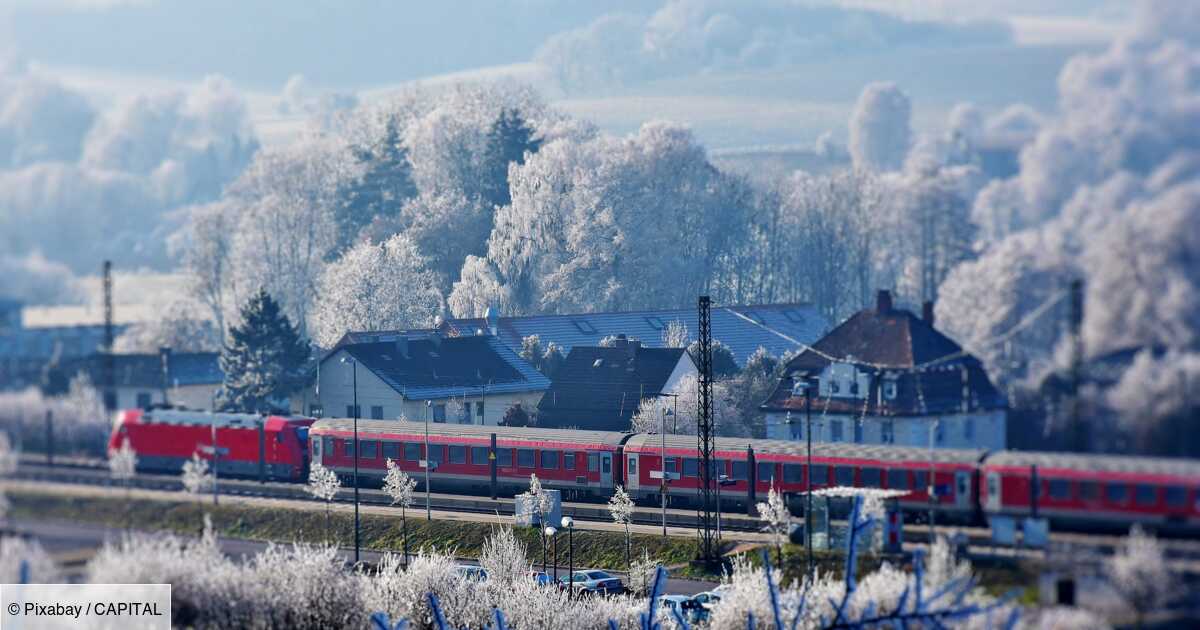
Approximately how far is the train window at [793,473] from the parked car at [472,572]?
2.93 meters

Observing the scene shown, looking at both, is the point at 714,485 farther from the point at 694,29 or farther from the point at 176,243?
the point at 176,243

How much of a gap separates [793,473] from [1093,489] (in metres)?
4.01

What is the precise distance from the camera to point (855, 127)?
14.2 meters

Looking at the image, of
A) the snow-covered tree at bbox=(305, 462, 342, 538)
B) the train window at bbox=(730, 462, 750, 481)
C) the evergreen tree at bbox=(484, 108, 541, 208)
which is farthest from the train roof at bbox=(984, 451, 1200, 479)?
the snow-covered tree at bbox=(305, 462, 342, 538)

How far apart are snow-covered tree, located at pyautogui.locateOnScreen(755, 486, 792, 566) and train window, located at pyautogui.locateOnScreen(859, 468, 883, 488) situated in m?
0.92

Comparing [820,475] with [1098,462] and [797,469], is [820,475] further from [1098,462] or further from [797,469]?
[1098,462]

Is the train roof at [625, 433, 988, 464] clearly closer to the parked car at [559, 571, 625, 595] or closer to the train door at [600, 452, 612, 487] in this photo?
the train door at [600, 452, 612, 487]

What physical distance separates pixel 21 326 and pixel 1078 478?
11.3 meters

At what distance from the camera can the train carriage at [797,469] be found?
1298 cm

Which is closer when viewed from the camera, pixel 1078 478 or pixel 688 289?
pixel 1078 478

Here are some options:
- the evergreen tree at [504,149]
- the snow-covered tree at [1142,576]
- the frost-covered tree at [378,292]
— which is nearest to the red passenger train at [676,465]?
the snow-covered tree at [1142,576]

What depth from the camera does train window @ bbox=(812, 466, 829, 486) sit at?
14.5 m

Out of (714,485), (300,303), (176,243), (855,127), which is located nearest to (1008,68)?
Answer: (855,127)

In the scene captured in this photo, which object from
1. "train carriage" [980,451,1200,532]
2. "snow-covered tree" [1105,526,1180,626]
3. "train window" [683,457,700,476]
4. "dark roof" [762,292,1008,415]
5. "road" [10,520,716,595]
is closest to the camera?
"snow-covered tree" [1105,526,1180,626]
